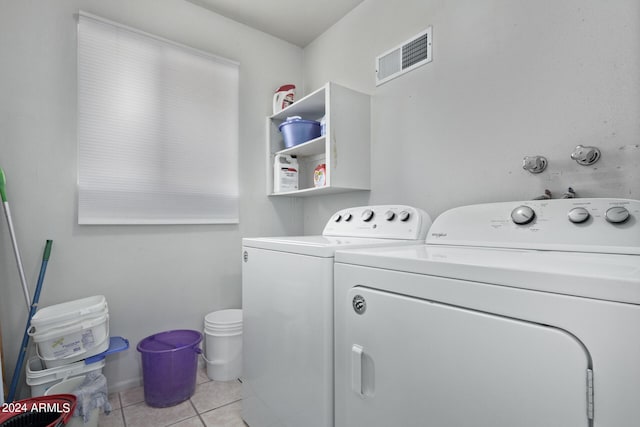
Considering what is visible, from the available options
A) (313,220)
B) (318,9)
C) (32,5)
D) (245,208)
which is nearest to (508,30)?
(318,9)

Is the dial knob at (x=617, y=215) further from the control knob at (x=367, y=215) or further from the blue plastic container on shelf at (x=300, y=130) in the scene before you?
the blue plastic container on shelf at (x=300, y=130)

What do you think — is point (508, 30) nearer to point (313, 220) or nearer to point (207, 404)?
point (313, 220)

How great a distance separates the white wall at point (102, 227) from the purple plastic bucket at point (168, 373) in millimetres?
292

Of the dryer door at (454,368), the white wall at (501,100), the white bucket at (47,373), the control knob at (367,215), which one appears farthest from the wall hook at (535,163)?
the white bucket at (47,373)

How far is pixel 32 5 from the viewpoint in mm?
1628

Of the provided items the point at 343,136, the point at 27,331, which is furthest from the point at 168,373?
the point at 343,136

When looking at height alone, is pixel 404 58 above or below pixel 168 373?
above

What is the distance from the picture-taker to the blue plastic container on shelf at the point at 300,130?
7.06 ft

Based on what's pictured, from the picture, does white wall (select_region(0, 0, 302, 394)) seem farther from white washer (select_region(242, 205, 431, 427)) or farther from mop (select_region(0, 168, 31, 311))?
white washer (select_region(242, 205, 431, 427))

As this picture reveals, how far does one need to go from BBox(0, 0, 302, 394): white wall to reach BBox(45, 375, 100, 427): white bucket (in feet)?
1.15

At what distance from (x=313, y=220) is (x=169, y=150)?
118 centimetres

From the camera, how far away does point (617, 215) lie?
926 mm

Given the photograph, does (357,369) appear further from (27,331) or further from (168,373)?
(27,331)

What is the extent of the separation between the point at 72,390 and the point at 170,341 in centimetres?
51
